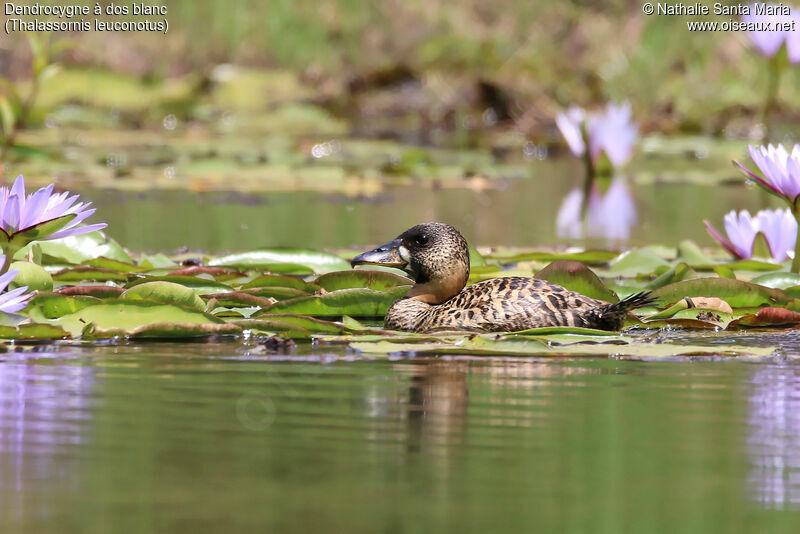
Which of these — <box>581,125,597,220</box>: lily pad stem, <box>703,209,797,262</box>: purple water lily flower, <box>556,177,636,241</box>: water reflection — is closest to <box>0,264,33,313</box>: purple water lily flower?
<box>703,209,797,262</box>: purple water lily flower

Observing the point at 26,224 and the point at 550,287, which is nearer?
the point at 26,224

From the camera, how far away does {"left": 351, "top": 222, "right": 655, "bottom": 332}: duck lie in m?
5.41

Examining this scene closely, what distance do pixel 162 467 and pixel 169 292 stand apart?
221 cm

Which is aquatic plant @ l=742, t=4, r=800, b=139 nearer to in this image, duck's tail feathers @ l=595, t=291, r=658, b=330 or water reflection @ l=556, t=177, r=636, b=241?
water reflection @ l=556, t=177, r=636, b=241

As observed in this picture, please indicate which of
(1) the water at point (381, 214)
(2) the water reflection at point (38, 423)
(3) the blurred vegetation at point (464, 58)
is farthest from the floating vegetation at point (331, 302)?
(3) the blurred vegetation at point (464, 58)

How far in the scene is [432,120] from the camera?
21656 mm

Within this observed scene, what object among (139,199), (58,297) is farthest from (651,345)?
(139,199)

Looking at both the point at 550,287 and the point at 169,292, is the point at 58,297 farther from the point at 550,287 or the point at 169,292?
the point at 550,287

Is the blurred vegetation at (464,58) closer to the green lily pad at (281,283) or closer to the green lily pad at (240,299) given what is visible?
the green lily pad at (281,283)

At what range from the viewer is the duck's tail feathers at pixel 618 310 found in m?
5.23

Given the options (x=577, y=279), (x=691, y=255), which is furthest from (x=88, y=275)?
(x=691, y=255)

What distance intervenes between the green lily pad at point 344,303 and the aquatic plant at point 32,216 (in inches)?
33.3

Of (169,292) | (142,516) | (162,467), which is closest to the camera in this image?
(142,516)

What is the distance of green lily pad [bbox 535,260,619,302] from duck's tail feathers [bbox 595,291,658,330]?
0.47 metres
